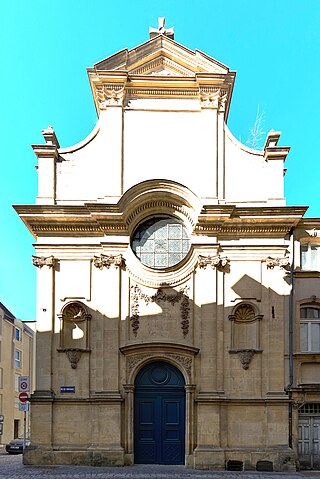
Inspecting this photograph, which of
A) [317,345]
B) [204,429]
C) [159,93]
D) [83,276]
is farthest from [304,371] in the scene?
[159,93]

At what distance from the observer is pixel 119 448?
2053 centimetres

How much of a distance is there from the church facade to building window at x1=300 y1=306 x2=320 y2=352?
0.13ft

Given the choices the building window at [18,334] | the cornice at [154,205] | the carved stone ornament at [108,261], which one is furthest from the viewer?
the building window at [18,334]

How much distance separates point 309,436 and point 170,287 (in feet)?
21.0

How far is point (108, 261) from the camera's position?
70.7 feet

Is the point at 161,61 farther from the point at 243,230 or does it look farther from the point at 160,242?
the point at 243,230

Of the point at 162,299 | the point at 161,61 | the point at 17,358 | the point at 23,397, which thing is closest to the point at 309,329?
the point at 162,299

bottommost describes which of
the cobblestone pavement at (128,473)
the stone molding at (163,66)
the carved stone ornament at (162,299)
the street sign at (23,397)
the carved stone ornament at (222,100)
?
the cobblestone pavement at (128,473)

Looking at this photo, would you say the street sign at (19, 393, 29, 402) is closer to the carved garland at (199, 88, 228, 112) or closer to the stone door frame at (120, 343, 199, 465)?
the stone door frame at (120, 343, 199, 465)

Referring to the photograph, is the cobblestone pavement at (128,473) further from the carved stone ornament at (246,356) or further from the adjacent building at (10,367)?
the adjacent building at (10,367)

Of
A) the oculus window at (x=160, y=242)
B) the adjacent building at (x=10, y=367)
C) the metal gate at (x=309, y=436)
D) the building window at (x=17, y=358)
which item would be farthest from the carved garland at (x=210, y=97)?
the building window at (x=17, y=358)

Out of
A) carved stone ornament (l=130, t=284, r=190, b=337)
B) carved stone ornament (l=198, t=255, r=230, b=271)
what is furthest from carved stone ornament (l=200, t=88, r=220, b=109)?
carved stone ornament (l=130, t=284, r=190, b=337)

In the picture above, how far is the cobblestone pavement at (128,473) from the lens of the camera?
18.3 m

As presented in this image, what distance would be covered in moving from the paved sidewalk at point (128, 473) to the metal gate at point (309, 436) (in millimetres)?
806
